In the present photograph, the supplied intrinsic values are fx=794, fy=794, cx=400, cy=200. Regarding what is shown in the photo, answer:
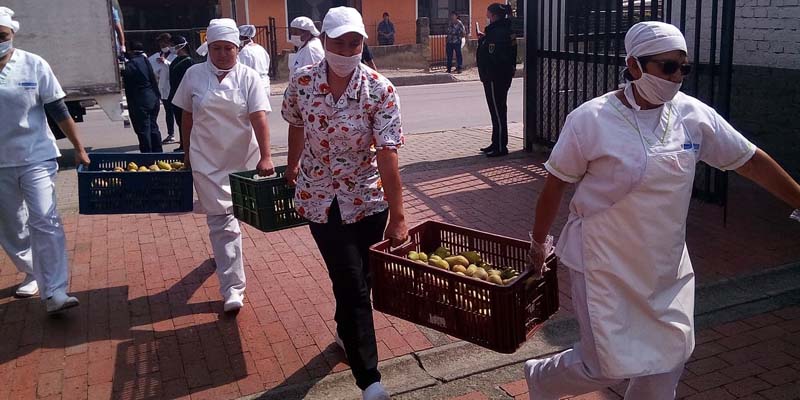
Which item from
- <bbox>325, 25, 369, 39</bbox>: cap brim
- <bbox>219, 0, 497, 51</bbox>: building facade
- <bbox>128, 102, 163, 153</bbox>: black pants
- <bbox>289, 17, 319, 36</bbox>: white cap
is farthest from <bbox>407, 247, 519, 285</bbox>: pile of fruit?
<bbox>219, 0, 497, 51</bbox>: building facade

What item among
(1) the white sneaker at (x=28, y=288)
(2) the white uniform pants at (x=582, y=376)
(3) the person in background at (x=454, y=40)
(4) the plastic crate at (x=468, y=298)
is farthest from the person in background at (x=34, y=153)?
(3) the person in background at (x=454, y=40)

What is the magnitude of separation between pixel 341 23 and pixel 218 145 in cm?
173

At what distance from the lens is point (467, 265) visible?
385cm

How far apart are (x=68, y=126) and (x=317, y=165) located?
2257mm

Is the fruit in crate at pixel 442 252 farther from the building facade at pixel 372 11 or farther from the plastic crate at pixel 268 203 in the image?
the building facade at pixel 372 11

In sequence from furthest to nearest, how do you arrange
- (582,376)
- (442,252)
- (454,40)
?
(454,40), (442,252), (582,376)

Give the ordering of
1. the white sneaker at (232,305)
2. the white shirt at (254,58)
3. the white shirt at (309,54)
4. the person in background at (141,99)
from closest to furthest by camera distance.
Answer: the white sneaker at (232,305) → the white shirt at (309,54) → the white shirt at (254,58) → the person in background at (141,99)

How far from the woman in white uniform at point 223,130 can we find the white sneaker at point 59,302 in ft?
3.18

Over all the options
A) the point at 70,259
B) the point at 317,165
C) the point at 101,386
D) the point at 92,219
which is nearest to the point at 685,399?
the point at 317,165

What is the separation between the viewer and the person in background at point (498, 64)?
32.1 ft

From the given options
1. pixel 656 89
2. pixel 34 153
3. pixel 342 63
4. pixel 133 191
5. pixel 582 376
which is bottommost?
pixel 582 376

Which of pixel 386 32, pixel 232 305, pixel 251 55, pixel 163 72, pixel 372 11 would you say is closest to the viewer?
pixel 232 305

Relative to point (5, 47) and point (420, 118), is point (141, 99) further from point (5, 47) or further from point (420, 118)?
point (5, 47)

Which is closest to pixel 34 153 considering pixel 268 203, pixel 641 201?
pixel 268 203
